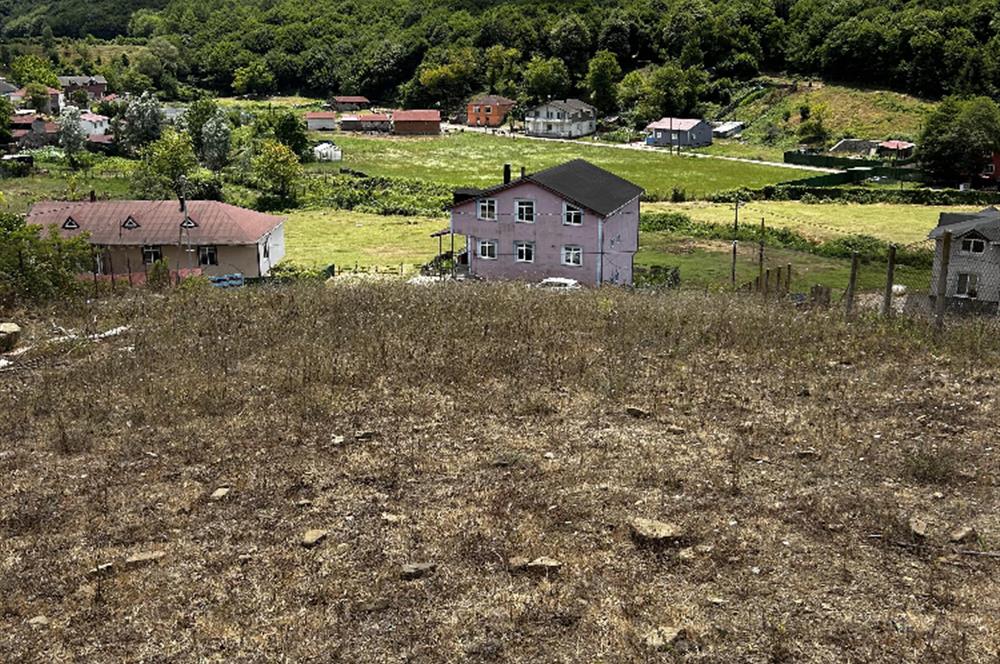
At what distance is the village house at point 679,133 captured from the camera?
88.4 metres

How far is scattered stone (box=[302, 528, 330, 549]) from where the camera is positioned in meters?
7.64

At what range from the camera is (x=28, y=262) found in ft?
57.0

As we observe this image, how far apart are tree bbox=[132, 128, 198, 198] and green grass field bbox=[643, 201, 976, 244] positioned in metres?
29.0

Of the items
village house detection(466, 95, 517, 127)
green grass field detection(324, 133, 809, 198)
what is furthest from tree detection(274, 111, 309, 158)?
village house detection(466, 95, 517, 127)

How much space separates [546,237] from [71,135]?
5622 centimetres

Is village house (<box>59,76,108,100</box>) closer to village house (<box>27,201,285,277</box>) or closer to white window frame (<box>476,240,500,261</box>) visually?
village house (<box>27,201,285,277</box>)

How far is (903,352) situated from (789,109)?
90019mm

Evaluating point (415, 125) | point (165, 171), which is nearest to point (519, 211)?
point (165, 171)

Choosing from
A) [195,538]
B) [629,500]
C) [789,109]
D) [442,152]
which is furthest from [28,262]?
[789,109]

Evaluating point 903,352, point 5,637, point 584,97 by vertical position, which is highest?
point 584,97

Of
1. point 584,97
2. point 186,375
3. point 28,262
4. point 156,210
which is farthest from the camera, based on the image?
point 584,97

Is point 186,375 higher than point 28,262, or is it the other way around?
point 28,262

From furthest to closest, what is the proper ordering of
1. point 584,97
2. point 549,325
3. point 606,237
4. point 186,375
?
point 584,97, point 606,237, point 549,325, point 186,375

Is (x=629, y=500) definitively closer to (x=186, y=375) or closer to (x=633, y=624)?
(x=633, y=624)
